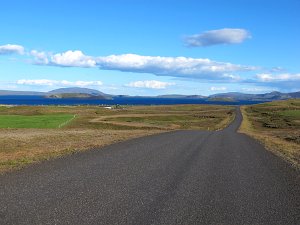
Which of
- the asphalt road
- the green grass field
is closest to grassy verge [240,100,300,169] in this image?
the asphalt road

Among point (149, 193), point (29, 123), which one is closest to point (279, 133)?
point (29, 123)

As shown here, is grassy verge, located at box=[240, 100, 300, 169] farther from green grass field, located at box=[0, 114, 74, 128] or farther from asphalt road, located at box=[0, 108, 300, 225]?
green grass field, located at box=[0, 114, 74, 128]

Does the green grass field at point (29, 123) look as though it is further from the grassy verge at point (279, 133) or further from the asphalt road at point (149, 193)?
the asphalt road at point (149, 193)

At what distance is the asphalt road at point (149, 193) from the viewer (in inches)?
403

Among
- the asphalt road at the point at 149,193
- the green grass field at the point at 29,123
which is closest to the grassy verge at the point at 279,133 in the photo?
the asphalt road at the point at 149,193

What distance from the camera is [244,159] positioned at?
23516 mm

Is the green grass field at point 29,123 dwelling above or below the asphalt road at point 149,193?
below

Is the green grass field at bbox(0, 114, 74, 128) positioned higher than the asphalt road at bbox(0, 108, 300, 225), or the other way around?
the asphalt road at bbox(0, 108, 300, 225)

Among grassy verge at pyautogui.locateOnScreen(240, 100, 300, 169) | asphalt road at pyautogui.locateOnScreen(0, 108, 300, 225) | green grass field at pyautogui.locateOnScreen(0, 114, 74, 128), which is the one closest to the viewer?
asphalt road at pyautogui.locateOnScreen(0, 108, 300, 225)

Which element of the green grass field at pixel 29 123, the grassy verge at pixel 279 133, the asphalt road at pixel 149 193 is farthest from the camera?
the green grass field at pixel 29 123

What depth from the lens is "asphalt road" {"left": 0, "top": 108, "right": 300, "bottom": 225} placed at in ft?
33.6

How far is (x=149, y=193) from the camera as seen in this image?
42.4 ft

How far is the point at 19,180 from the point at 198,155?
40.7 ft

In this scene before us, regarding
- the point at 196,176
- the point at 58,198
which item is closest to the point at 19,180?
the point at 58,198
